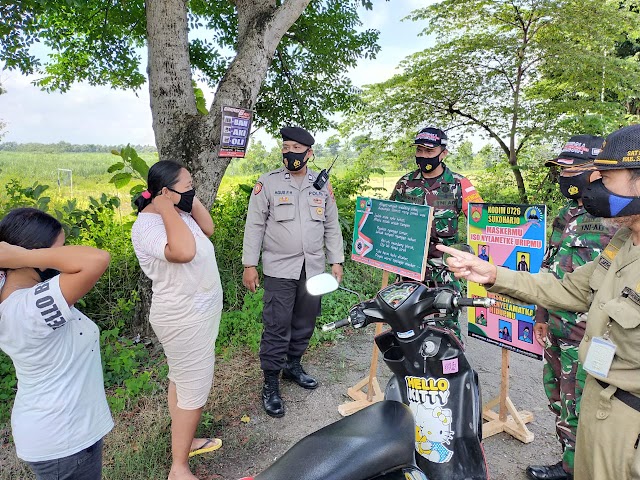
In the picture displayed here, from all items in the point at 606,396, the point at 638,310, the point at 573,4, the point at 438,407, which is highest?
the point at 573,4

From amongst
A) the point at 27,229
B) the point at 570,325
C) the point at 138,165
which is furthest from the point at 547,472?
the point at 138,165

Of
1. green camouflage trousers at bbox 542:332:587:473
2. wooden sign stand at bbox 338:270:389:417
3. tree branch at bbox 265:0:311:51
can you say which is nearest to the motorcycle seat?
green camouflage trousers at bbox 542:332:587:473

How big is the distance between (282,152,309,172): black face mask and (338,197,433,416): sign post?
55 centimetres

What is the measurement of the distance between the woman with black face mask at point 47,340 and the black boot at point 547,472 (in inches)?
91.5

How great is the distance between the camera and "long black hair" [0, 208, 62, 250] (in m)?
1.51

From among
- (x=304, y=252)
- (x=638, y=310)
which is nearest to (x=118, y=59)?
(x=304, y=252)

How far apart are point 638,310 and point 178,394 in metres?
2.12

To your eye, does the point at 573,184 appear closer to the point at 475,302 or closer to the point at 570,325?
the point at 570,325

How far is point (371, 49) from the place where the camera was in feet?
19.0

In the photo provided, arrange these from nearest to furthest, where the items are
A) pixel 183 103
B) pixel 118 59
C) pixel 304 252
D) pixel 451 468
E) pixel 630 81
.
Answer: pixel 451 468
pixel 304 252
pixel 183 103
pixel 118 59
pixel 630 81

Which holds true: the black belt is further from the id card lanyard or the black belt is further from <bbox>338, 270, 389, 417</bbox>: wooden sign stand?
<bbox>338, 270, 389, 417</bbox>: wooden sign stand

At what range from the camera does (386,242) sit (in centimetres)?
313

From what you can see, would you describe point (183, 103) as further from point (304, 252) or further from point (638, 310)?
point (638, 310)

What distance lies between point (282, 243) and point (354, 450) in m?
2.08
